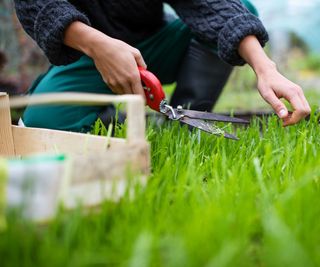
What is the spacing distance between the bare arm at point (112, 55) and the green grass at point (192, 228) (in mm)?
294

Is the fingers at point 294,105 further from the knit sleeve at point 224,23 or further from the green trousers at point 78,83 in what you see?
the green trousers at point 78,83

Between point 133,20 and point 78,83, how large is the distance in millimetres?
306

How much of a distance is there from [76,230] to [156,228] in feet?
0.37

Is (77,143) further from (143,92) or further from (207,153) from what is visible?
(207,153)

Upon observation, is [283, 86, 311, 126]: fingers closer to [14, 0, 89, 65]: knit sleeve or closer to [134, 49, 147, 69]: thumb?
[134, 49, 147, 69]: thumb

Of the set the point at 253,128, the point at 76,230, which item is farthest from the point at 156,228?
the point at 253,128

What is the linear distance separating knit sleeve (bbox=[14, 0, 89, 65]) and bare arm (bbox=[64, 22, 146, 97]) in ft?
0.09

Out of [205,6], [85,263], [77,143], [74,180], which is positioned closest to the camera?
[85,263]

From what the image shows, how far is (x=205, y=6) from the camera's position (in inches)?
61.6

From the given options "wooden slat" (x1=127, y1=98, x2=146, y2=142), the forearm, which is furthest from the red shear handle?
"wooden slat" (x1=127, y1=98, x2=146, y2=142)

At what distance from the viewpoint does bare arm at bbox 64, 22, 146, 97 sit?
1191 millimetres

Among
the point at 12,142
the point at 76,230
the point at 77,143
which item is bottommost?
the point at 12,142

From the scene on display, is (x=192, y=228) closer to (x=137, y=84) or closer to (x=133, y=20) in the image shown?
(x=137, y=84)

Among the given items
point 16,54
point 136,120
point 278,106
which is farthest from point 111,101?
point 16,54
